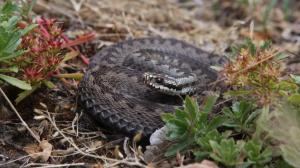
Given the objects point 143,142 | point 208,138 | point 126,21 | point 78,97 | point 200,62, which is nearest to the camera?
point 208,138

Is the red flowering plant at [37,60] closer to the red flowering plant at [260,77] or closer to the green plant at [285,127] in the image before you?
the red flowering plant at [260,77]

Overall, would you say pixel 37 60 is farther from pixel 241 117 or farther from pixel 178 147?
pixel 241 117

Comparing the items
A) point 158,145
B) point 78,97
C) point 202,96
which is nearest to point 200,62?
point 202,96

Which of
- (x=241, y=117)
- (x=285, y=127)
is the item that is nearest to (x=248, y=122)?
(x=241, y=117)

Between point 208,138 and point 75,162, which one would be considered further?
point 75,162

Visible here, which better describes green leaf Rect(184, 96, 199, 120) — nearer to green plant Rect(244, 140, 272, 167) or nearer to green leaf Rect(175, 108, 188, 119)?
green leaf Rect(175, 108, 188, 119)

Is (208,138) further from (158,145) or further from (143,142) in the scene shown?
(143,142)

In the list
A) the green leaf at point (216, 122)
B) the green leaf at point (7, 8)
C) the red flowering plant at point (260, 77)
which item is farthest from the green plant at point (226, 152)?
the green leaf at point (7, 8)

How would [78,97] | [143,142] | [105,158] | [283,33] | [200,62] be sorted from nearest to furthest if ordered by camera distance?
[105,158], [143,142], [78,97], [200,62], [283,33]
